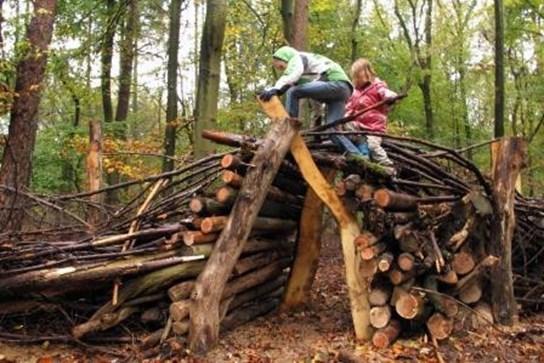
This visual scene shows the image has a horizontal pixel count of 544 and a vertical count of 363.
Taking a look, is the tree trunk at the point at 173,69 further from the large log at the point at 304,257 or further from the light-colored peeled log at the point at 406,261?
the light-colored peeled log at the point at 406,261

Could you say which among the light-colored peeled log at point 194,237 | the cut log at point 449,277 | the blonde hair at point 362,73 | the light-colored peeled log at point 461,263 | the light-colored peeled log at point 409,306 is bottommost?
the light-colored peeled log at point 409,306

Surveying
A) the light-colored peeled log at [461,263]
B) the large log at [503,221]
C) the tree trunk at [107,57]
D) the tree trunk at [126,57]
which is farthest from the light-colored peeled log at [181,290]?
the tree trunk at [126,57]

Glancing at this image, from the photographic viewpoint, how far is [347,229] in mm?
6664

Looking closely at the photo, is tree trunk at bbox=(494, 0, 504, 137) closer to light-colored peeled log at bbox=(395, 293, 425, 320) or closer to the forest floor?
the forest floor

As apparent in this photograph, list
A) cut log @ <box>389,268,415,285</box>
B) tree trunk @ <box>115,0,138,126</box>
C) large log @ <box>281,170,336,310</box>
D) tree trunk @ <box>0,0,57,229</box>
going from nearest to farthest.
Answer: cut log @ <box>389,268,415,285</box>
large log @ <box>281,170,336,310</box>
tree trunk @ <box>0,0,57,229</box>
tree trunk @ <box>115,0,138,126</box>

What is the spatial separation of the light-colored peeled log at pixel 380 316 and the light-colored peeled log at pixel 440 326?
422 millimetres

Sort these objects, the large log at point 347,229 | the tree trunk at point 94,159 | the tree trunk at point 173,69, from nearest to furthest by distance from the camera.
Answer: the large log at point 347,229 < the tree trunk at point 94,159 < the tree trunk at point 173,69

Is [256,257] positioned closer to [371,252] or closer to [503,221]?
[371,252]

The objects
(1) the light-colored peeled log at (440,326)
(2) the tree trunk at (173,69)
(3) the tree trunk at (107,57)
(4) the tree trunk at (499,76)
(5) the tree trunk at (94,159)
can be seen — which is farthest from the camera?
(2) the tree trunk at (173,69)

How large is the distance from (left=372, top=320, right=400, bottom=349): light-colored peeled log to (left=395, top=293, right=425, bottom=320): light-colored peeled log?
0.70ft

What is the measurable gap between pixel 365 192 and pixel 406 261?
83cm

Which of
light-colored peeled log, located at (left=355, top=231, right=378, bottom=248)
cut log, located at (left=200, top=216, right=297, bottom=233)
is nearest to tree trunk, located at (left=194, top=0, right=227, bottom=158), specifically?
cut log, located at (left=200, top=216, right=297, bottom=233)

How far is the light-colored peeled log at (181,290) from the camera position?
19.6 ft

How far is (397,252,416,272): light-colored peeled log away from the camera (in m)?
5.99
